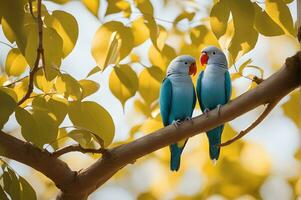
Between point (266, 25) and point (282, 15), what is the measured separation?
2 cm

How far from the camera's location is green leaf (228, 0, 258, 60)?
0.45 meters

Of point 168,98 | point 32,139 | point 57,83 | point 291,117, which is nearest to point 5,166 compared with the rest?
point 32,139

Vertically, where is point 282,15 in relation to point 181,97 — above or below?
above

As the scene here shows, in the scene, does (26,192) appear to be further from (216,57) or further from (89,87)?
(216,57)

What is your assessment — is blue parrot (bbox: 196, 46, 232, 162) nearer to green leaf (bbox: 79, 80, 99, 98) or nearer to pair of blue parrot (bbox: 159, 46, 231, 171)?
pair of blue parrot (bbox: 159, 46, 231, 171)

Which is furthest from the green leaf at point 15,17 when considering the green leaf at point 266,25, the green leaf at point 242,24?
the green leaf at point 266,25

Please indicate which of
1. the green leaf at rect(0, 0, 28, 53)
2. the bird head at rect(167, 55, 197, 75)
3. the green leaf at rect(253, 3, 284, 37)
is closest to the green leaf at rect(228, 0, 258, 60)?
the green leaf at rect(253, 3, 284, 37)

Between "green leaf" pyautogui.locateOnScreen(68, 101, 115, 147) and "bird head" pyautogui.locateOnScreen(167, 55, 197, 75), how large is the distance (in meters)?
0.14

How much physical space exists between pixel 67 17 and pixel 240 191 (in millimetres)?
324

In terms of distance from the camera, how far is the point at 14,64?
2.07 feet

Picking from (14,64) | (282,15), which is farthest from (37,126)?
(282,15)

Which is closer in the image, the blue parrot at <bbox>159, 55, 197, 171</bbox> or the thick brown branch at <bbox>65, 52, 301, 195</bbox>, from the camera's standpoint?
the thick brown branch at <bbox>65, 52, 301, 195</bbox>

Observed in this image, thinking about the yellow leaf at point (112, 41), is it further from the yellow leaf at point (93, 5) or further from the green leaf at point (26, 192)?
the green leaf at point (26, 192)

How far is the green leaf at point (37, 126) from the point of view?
1.52ft
